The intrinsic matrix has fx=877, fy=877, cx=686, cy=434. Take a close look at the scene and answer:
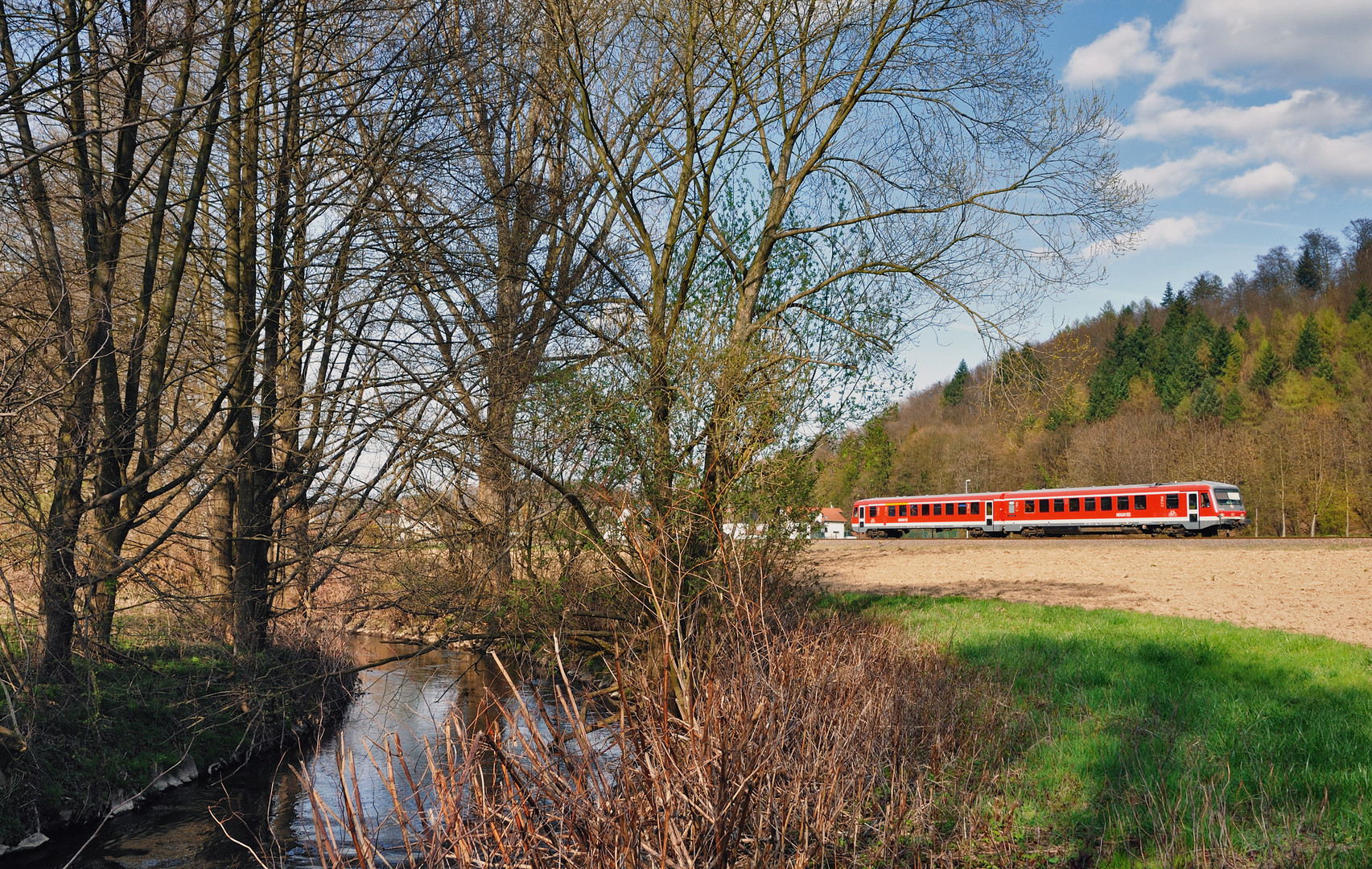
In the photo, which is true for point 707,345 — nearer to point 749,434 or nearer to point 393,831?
point 749,434

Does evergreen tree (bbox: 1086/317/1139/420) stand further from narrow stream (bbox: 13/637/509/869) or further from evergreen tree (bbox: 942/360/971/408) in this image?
narrow stream (bbox: 13/637/509/869)

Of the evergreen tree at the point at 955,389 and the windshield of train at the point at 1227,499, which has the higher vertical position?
the evergreen tree at the point at 955,389

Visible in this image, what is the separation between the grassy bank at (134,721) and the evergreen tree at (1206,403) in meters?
58.5

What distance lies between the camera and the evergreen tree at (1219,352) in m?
61.7

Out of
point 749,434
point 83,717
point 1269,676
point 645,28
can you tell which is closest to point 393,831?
point 83,717

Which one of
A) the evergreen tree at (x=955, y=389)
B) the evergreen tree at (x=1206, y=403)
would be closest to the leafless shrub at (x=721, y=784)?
the evergreen tree at (x=955, y=389)

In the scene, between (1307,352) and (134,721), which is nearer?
(134,721)

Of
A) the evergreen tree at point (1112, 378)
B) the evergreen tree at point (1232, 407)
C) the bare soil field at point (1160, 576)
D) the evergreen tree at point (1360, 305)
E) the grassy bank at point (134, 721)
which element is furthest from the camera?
the evergreen tree at point (1112, 378)

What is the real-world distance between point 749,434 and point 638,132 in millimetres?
5700

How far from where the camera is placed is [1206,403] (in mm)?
55812

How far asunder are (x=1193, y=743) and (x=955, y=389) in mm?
67057

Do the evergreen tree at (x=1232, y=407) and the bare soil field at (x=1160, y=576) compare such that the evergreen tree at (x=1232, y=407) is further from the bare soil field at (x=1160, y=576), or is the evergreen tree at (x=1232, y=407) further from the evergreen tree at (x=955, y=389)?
the bare soil field at (x=1160, y=576)

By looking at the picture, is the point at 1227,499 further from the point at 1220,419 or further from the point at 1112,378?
the point at 1112,378

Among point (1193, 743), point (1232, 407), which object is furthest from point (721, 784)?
point (1232, 407)
